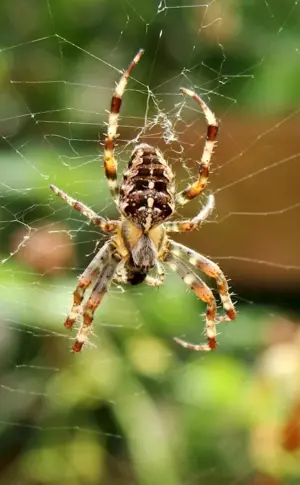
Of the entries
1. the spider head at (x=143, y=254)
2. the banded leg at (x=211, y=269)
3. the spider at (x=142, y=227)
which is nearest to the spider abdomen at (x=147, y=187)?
the spider at (x=142, y=227)

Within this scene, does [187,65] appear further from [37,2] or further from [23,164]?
[23,164]

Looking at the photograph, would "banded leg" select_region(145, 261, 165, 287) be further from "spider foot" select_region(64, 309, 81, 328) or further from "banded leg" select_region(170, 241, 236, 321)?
"spider foot" select_region(64, 309, 81, 328)

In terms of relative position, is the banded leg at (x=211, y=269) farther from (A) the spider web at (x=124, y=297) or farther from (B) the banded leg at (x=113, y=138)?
(B) the banded leg at (x=113, y=138)

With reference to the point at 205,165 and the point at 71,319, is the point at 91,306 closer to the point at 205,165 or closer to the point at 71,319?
the point at 71,319

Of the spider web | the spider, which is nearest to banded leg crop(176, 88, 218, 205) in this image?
the spider

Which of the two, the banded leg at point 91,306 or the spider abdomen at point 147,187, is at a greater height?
the spider abdomen at point 147,187
